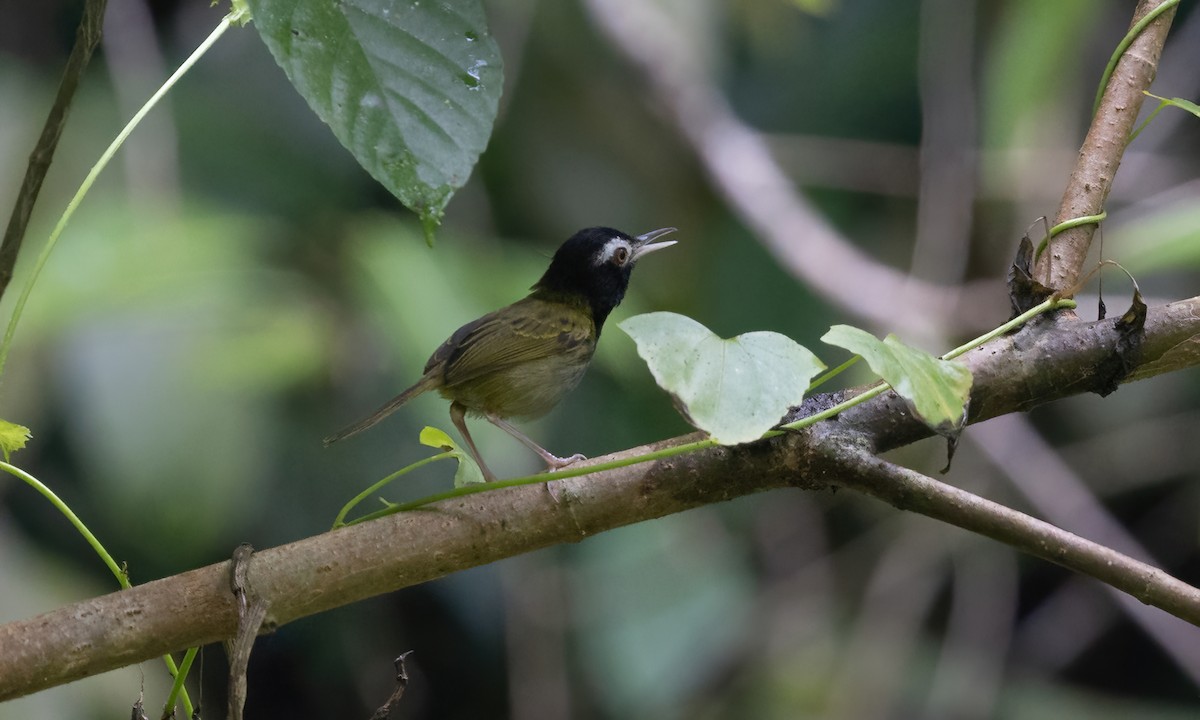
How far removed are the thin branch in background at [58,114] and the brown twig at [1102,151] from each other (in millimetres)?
1571

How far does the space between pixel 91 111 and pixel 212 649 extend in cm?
239

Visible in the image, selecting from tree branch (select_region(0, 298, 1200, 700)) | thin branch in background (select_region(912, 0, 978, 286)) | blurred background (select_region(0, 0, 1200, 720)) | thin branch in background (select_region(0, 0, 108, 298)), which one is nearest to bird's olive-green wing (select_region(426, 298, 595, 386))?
blurred background (select_region(0, 0, 1200, 720))

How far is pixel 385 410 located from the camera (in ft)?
8.87

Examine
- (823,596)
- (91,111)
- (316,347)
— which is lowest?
(823,596)

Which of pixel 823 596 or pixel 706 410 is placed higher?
pixel 706 410

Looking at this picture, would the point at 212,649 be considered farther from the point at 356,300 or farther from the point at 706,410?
the point at 706,410

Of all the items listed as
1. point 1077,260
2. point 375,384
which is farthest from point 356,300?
point 1077,260

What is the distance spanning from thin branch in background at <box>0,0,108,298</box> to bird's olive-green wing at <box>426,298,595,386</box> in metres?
1.59

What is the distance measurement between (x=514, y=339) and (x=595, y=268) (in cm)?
57

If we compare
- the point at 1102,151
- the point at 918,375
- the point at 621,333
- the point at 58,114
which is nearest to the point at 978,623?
the point at 621,333

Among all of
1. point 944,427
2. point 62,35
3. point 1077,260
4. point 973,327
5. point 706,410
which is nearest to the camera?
point 706,410

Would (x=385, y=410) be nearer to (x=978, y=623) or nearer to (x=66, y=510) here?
(x=66, y=510)

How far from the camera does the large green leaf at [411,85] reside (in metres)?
1.22

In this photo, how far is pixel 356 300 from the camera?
404 cm
